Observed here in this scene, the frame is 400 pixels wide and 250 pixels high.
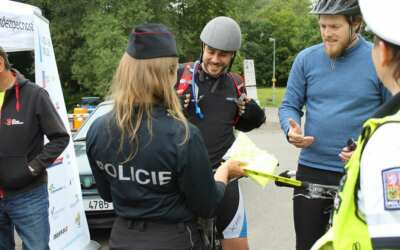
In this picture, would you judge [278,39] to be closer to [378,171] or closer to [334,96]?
[334,96]

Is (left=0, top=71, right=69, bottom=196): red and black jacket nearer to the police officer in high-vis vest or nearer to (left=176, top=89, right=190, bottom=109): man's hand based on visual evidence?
(left=176, top=89, right=190, bottom=109): man's hand

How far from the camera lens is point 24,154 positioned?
148 inches

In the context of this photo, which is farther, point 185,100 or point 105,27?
point 105,27

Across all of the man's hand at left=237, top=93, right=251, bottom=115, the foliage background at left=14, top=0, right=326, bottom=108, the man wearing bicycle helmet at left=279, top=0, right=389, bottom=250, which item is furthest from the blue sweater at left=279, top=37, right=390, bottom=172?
the foliage background at left=14, top=0, right=326, bottom=108

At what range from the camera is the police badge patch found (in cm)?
122

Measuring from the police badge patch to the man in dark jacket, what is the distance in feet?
10.00

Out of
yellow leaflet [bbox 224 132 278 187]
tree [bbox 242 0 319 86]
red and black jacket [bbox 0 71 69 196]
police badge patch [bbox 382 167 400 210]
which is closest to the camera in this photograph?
police badge patch [bbox 382 167 400 210]

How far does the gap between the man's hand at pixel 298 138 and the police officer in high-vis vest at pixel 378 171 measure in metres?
1.19

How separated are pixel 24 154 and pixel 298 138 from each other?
7.18 ft

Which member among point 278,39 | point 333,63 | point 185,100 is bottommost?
point 278,39

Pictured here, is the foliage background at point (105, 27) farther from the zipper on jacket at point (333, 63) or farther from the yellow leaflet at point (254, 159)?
the yellow leaflet at point (254, 159)

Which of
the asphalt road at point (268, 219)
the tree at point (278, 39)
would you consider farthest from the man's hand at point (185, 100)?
the tree at point (278, 39)

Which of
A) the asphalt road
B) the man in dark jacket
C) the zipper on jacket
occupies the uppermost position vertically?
the zipper on jacket

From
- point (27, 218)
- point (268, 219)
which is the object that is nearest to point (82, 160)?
point (27, 218)
